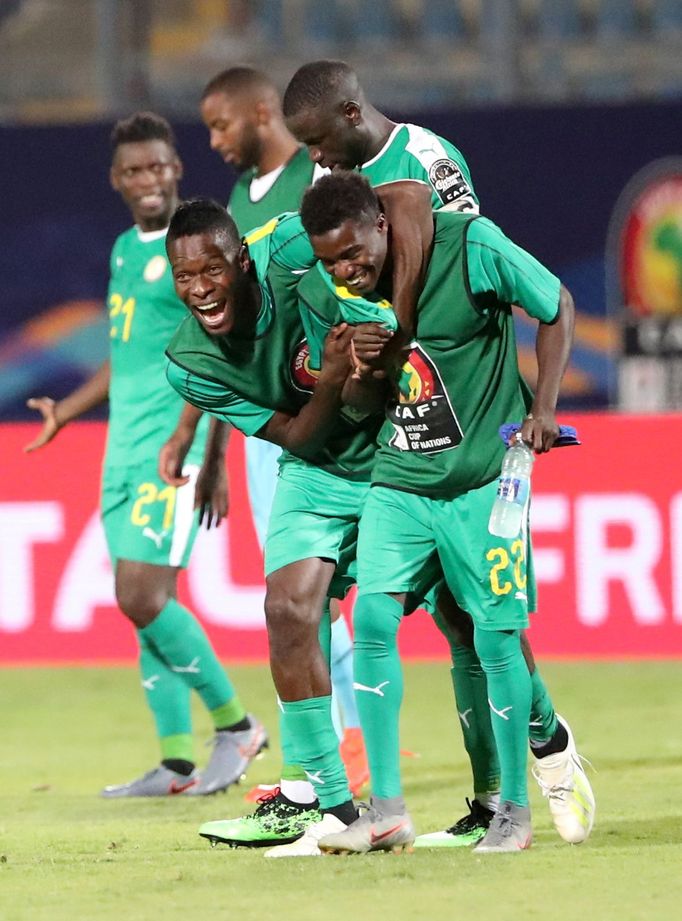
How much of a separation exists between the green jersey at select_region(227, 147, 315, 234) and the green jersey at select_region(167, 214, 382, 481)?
132 cm

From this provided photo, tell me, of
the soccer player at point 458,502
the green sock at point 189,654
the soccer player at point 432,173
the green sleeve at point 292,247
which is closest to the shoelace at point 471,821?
the soccer player at point 432,173

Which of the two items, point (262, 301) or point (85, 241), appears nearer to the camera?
point (262, 301)

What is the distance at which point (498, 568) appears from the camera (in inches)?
183

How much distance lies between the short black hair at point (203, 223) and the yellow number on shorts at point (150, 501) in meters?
1.96

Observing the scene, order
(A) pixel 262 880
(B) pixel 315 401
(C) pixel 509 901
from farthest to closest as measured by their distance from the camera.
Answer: (B) pixel 315 401, (A) pixel 262 880, (C) pixel 509 901

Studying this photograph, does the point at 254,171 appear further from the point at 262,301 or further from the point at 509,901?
the point at 509,901

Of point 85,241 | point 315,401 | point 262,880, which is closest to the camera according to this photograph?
point 262,880

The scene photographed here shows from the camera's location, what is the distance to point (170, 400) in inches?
263

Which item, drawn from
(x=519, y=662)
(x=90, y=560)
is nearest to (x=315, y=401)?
(x=519, y=662)

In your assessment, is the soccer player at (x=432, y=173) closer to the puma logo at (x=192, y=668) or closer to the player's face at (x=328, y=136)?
the player's face at (x=328, y=136)

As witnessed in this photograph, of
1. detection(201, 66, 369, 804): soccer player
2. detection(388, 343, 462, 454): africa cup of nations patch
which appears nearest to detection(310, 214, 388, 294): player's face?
detection(388, 343, 462, 454): africa cup of nations patch

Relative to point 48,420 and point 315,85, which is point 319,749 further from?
point 48,420

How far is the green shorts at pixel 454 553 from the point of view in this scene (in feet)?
15.3

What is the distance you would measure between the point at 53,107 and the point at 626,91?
4.46 meters
